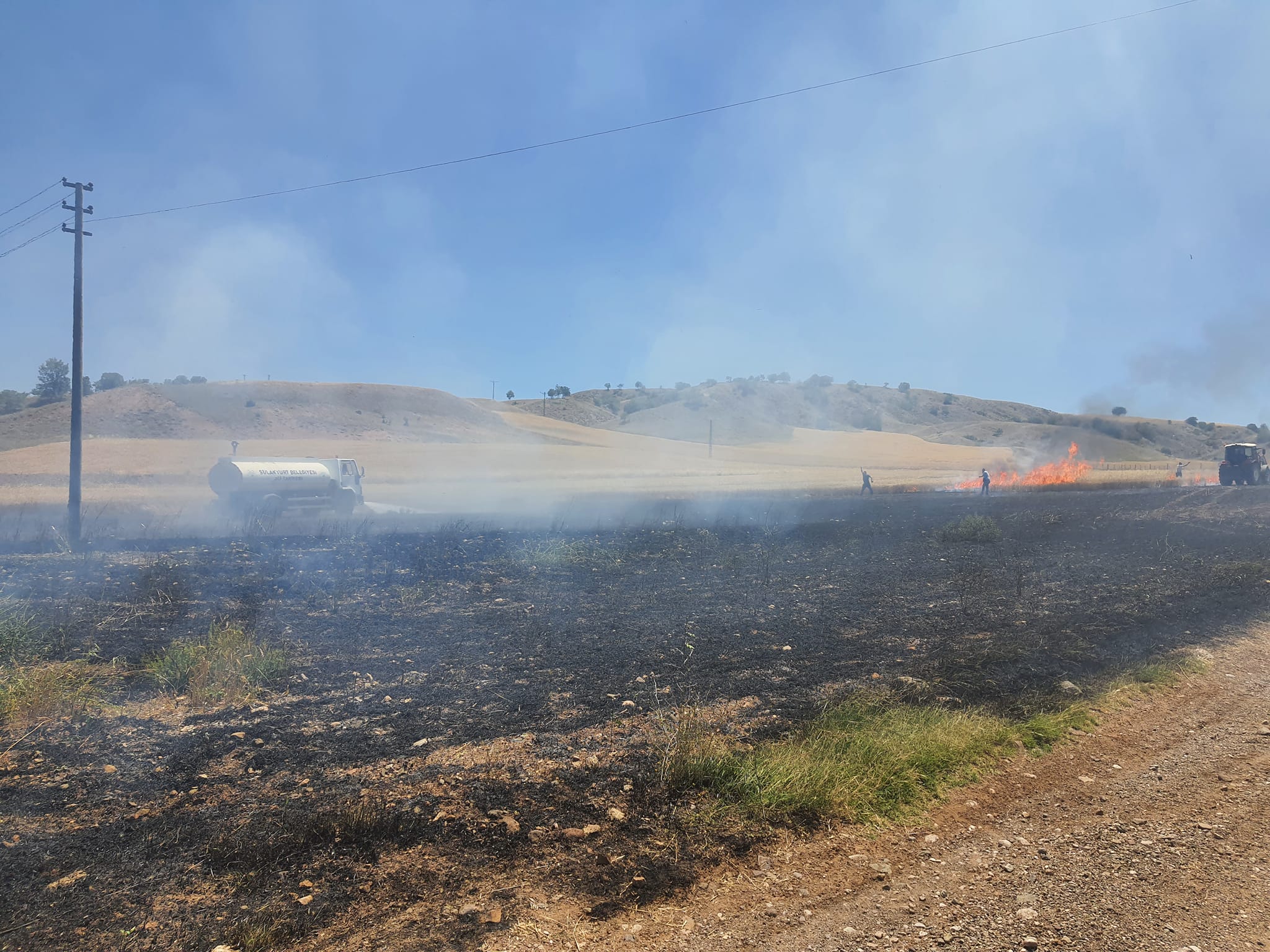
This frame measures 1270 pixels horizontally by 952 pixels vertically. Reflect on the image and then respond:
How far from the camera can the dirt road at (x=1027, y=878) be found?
352cm

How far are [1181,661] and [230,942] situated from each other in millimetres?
9175

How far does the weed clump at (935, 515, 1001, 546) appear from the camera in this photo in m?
19.9

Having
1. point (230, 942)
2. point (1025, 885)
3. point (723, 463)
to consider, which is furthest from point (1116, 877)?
point (723, 463)

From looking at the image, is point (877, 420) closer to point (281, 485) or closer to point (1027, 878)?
point (281, 485)

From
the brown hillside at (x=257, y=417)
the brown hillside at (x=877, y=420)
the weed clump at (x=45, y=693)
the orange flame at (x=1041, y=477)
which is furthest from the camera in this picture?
the brown hillside at (x=877, y=420)

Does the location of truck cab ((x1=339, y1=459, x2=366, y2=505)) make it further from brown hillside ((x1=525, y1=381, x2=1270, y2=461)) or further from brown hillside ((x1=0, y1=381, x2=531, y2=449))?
brown hillside ((x1=525, y1=381, x2=1270, y2=461))

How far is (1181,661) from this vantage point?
7.97 metres

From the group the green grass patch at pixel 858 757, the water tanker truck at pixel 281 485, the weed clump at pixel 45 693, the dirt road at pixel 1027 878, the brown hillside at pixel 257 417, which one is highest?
the brown hillside at pixel 257 417

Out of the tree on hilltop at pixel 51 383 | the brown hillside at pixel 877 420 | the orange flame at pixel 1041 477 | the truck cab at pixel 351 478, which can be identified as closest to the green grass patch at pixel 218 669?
the truck cab at pixel 351 478

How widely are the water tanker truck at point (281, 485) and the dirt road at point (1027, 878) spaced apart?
25.0m

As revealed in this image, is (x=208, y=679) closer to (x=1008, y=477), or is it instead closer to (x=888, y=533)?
(x=888, y=533)

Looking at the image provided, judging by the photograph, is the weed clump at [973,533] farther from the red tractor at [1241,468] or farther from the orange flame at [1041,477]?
the red tractor at [1241,468]

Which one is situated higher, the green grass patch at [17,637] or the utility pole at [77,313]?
the utility pole at [77,313]

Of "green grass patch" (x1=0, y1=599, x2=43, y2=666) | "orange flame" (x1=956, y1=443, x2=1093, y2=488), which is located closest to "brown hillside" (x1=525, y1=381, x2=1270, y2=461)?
"orange flame" (x1=956, y1=443, x2=1093, y2=488)
